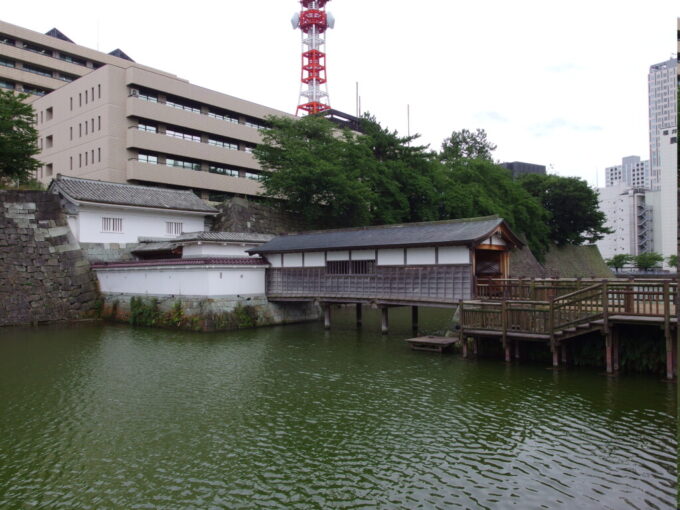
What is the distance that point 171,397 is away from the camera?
14023 millimetres

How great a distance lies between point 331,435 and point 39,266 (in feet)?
90.5

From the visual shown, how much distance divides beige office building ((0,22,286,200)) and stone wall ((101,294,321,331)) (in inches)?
767

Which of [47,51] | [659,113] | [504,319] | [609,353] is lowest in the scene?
[609,353]

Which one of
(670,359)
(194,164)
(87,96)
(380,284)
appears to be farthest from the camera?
(194,164)

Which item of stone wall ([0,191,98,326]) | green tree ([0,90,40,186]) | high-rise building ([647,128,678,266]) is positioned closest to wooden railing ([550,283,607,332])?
high-rise building ([647,128,678,266])

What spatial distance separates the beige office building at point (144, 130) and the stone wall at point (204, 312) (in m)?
19.5

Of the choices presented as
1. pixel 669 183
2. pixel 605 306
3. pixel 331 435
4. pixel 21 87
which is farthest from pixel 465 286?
pixel 21 87

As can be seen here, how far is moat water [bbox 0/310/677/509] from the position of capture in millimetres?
8461

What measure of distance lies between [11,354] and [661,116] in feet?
80.2

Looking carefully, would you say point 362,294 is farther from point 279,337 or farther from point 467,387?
point 467,387

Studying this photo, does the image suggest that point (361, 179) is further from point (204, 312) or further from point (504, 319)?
point (504, 319)

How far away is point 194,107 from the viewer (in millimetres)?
52438

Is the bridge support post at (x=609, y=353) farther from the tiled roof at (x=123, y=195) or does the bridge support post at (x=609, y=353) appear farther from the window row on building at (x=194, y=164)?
the window row on building at (x=194, y=164)

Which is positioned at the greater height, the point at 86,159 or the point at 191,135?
the point at 191,135
